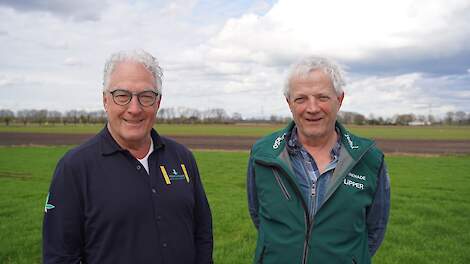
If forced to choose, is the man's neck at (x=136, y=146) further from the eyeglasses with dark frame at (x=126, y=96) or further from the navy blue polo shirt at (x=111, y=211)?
the eyeglasses with dark frame at (x=126, y=96)

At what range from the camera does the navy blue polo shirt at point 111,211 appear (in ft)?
8.55

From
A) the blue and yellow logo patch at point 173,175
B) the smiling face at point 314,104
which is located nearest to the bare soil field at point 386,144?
the smiling face at point 314,104

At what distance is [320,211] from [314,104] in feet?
2.79

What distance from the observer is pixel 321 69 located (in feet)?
10.5

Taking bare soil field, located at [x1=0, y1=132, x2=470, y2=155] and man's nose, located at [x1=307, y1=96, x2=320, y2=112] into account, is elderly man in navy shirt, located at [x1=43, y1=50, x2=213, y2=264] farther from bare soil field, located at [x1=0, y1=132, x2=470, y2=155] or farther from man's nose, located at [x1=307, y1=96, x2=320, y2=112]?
bare soil field, located at [x1=0, y1=132, x2=470, y2=155]

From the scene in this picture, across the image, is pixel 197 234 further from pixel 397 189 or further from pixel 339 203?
pixel 397 189

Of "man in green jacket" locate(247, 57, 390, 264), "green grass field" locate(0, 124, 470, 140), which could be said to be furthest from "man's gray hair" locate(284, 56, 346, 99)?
"green grass field" locate(0, 124, 470, 140)

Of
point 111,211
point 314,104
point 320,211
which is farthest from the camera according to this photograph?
point 314,104

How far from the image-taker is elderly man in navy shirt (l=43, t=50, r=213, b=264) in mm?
2617

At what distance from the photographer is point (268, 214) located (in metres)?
3.24

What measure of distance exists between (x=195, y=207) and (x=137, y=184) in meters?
0.68

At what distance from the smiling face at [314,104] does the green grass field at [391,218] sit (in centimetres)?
430

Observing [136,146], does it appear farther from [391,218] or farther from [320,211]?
[391,218]

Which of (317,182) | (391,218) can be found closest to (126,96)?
(317,182)
